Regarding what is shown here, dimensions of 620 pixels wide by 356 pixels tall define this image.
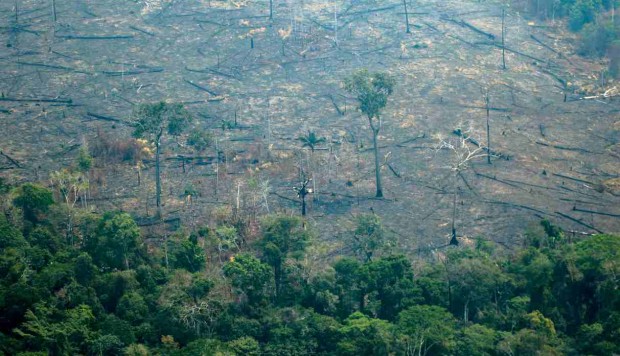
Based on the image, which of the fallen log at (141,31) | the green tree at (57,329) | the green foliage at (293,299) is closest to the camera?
the green tree at (57,329)

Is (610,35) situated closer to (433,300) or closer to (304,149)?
(304,149)

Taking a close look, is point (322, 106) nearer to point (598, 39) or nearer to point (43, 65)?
point (43, 65)

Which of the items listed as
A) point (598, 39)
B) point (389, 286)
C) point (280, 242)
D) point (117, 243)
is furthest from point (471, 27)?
point (117, 243)

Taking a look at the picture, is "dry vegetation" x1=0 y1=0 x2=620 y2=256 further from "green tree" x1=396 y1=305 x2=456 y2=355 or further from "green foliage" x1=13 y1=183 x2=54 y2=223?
"green tree" x1=396 y1=305 x2=456 y2=355

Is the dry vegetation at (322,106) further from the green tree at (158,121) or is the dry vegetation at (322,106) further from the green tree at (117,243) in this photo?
the green tree at (117,243)

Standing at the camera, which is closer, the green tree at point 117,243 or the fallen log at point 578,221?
the green tree at point 117,243

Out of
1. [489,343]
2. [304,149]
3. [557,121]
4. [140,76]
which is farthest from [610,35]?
[489,343]

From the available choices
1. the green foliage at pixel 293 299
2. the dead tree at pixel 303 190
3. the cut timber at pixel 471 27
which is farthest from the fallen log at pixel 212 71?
the green foliage at pixel 293 299
